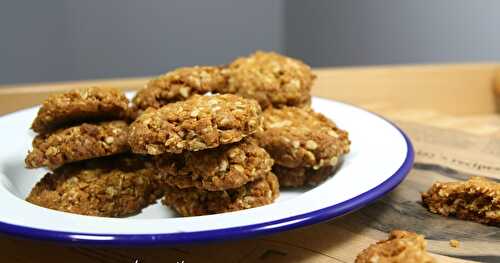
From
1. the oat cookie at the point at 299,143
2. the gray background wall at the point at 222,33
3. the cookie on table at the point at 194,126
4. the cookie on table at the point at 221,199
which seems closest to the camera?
the cookie on table at the point at 194,126

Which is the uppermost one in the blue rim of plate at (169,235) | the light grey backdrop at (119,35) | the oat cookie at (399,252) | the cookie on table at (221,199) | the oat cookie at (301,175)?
the blue rim of plate at (169,235)

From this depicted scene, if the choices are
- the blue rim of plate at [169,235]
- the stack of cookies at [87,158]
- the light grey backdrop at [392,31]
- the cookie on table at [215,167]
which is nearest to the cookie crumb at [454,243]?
the blue rim of plate at [169,235]

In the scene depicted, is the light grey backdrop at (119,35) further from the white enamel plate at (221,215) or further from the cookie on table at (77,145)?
the cookie on table at (77,145)


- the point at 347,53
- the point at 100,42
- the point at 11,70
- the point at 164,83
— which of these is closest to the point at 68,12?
the point at 100,42

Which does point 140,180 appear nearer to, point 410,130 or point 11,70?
point 410,130

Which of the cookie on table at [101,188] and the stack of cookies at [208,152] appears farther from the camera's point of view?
the cookie on table at [101,188]

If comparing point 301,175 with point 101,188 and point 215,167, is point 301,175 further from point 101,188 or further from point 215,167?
point 101,188
